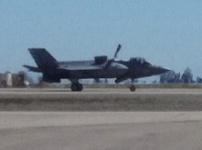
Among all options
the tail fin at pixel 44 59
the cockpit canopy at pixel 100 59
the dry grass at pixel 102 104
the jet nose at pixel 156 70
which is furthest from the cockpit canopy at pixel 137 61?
the dry grass at pixel 102 104

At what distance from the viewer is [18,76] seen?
229 ft

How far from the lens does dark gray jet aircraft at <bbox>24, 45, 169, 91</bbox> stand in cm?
4297

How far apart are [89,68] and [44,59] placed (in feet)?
15.4

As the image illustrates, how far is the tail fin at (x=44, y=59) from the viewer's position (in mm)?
43688

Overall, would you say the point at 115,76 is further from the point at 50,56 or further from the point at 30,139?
the point at 30,139

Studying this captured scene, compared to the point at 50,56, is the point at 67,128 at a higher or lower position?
lower

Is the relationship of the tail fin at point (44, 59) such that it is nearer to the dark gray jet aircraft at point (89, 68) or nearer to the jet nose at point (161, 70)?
the dark gray jet aircraft at point (89, 68)

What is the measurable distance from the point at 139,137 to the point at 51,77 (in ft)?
113

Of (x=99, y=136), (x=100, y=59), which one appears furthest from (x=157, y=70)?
(x=99, y=136)

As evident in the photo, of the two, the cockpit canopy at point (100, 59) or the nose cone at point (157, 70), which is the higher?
the cockpit canopy at point (100, 59)

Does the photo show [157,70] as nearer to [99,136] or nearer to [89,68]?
[89,68]

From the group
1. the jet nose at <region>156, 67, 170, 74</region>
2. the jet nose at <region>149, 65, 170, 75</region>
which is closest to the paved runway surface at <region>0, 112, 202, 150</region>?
the jet nose at <region>149, 65, 170, 75</region>

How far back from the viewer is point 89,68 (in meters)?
43.1

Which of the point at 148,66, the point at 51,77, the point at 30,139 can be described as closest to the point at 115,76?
the point at 148,66
